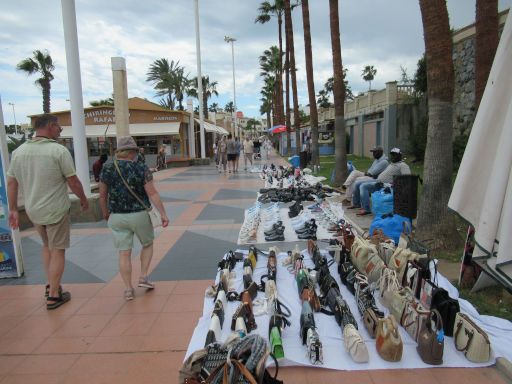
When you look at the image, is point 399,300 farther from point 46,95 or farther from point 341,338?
point 46,95

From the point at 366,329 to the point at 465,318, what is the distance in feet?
2.50

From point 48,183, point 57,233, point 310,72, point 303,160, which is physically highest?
point 310,72

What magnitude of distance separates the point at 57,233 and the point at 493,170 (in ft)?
13.3

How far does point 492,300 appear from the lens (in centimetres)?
391

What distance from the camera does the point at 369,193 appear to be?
800 centimetres

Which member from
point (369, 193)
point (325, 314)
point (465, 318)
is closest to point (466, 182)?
point (465, 318)

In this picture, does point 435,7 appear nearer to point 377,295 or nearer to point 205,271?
point 377,295

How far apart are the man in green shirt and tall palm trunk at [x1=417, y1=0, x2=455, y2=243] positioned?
4380 millimetres

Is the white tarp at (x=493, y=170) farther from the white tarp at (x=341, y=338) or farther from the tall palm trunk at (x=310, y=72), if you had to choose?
the tall palm trunk at (x=310, y=72)

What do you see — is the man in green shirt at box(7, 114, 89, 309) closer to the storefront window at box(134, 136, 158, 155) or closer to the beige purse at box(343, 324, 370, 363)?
the beige purse at box(343, 324, 370, 363)

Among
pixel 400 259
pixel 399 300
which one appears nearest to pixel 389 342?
pixel 399 300

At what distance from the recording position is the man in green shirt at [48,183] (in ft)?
13.2

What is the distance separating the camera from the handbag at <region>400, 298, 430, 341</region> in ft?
10.1


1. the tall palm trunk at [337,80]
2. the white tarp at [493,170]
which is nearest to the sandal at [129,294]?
the white tarp at [493,170]
